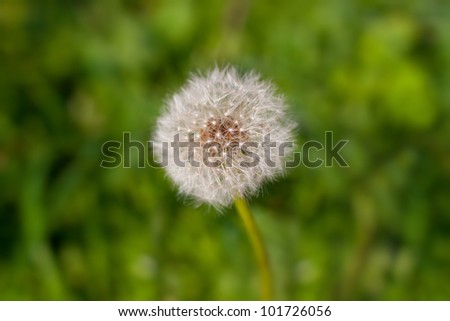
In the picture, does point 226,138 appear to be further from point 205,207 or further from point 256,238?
point 205,207

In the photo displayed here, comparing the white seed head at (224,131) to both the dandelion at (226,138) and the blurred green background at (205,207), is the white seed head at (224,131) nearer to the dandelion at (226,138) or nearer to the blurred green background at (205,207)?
the dandelion at (226,138)

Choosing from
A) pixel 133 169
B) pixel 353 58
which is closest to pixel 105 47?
pixel 133 169

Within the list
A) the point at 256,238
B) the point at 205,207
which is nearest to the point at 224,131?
the point at 256,238

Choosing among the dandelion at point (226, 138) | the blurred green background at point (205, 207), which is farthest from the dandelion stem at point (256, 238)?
the blurred green background at point (205, 207)

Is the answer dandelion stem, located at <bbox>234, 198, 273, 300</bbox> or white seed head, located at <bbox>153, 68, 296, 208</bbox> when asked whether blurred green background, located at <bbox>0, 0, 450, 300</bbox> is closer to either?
dandelion stem, located at <bbox>234, 198, 273, 300</bbox>

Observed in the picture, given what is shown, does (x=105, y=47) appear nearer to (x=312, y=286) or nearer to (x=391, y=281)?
(x=312, y=286)

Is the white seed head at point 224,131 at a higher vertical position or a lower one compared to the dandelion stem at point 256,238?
higher
